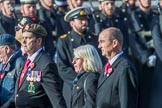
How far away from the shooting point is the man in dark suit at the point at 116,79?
26.1ft

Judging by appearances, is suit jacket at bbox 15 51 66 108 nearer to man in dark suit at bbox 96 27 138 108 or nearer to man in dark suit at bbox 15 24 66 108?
man in dark suit at bbox 15 24 66 108

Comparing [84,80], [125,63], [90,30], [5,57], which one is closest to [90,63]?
[84,80]

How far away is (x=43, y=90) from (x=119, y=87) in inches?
39.4

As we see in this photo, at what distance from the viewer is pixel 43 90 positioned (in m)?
8.65

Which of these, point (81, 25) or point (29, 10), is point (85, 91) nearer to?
point (81, 25)

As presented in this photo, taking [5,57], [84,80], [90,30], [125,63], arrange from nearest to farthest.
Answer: [125,63], [84,80], [5,57], [90,30]

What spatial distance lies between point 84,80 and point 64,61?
255 centimetres

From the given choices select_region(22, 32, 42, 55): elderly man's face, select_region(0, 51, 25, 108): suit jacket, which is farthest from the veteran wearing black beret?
select_region(22, 32, 42, 55): elderly man's face

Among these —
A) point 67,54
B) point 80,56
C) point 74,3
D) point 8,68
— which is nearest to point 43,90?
point 80,56

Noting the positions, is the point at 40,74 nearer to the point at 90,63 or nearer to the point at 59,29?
the point at 90,63

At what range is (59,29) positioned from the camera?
42.0 ft

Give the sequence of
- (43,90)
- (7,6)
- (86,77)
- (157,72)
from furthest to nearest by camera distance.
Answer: (7,6), (157,72), (86,77), (43,90)

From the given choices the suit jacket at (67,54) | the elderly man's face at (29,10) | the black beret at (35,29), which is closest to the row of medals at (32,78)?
the black beret at (35,29)

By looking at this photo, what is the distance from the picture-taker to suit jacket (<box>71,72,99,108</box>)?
859 cm
